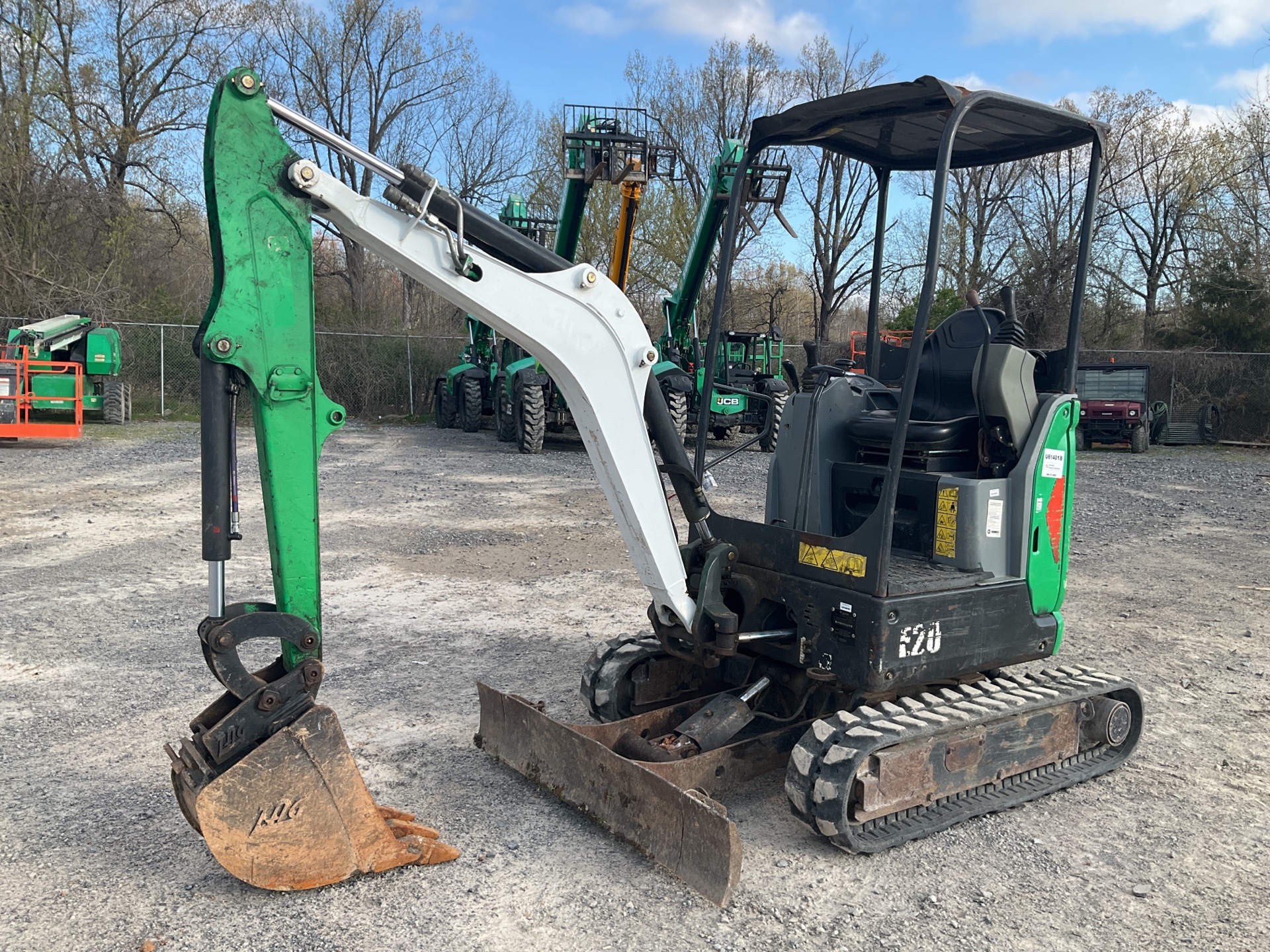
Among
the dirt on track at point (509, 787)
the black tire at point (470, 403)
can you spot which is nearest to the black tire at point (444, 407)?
the black tire at point (470, 403)

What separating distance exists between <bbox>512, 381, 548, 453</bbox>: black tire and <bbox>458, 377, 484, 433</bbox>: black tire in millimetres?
→ 3725

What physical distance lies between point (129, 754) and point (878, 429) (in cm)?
360

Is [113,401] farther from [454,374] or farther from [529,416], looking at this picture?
[529,416]

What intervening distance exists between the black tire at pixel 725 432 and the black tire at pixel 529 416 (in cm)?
301

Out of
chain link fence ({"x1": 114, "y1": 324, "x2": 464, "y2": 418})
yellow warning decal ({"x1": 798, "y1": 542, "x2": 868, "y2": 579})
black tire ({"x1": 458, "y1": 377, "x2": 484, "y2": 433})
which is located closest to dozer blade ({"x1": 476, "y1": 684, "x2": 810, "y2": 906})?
yellow warning decal ({"x1": 798, "y1": 542, "x2": 868, "y2": 579})

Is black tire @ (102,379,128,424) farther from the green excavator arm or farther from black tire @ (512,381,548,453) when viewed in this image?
the green excavator arm

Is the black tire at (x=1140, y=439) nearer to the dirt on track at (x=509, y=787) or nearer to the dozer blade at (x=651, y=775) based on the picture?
the dirt on track at (x=509, y=787)

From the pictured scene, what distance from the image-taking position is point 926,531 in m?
4.50

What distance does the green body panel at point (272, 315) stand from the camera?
313cm

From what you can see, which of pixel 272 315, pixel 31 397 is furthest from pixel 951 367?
pixel 31 397

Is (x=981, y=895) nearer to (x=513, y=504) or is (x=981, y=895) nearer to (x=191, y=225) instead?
(x=513, y=504)

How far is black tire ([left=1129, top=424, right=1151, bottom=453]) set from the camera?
19.7 m

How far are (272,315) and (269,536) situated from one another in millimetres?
700

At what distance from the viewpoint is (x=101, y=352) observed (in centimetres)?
1875
